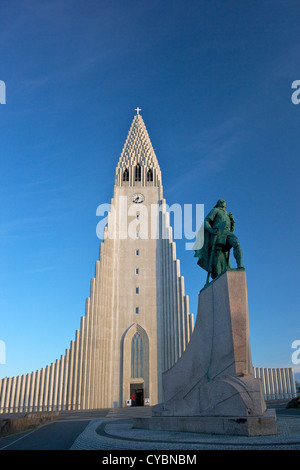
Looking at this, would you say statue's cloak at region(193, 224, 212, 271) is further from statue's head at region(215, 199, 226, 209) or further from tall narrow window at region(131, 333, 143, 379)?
tall narrow window at region(131, 333, 143, 379)

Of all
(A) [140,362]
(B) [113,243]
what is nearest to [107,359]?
(A) [140,362]

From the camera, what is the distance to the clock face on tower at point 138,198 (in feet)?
126

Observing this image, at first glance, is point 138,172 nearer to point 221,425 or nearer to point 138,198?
point 138,198

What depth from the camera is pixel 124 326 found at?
108 ft

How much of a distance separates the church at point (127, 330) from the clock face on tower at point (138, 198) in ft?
0.35

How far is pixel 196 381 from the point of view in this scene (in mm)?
9305

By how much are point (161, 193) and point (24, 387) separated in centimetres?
2243

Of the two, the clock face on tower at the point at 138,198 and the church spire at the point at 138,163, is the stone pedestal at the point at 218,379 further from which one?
the church spire at the point at 138,163

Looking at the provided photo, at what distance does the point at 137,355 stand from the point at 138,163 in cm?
2089

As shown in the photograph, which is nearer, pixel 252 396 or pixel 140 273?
pixel 252 396

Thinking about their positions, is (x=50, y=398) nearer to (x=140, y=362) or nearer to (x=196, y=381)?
(x=140, y=362)

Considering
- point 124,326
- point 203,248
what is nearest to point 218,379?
point 203,248

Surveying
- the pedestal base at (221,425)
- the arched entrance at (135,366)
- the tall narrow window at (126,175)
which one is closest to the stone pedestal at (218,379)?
the pedestal base at (221,425)
